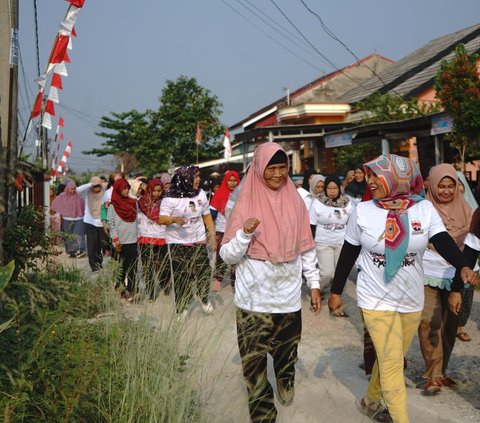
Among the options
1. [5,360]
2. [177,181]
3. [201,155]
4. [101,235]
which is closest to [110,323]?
[5,360]

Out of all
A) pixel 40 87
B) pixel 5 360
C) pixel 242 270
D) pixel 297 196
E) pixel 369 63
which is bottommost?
pixel 5 360

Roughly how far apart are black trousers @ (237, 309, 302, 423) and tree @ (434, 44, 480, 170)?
827cm

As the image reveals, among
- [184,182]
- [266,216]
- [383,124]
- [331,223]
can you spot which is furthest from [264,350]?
[383,124]

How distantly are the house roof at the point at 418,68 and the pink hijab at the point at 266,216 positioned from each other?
17989 mm

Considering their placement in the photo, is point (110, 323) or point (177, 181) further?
point (177, 181)

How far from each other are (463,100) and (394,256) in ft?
27.1

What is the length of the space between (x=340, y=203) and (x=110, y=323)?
15.3 feet

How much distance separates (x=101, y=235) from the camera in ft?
39.2

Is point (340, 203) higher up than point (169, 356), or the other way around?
point (340, 203)

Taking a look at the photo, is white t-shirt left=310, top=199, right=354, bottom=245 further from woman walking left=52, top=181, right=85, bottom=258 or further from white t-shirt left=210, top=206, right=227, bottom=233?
woman walking left=52, top=181, right=85, bottom=258

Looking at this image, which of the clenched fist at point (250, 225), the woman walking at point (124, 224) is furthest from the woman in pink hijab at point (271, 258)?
the woman walking at point (124, 224)

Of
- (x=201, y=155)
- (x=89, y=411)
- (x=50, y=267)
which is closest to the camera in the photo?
(x=89, y=411)

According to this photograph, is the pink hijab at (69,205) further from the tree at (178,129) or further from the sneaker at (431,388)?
the tree at (178,129)

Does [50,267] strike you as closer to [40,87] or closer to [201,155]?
[40,87]
